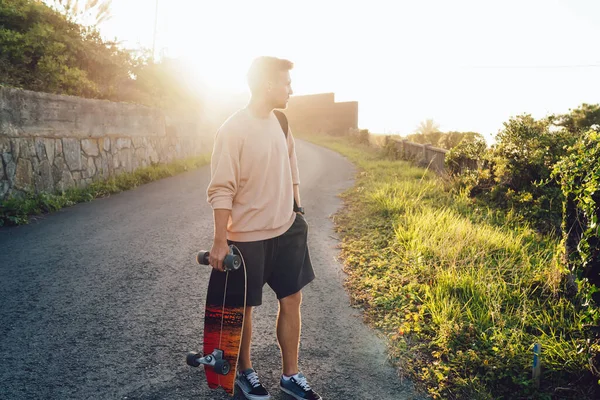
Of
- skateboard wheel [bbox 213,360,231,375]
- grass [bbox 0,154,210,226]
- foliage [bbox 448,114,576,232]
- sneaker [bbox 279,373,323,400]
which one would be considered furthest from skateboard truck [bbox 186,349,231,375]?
foliage [bbox 448,114,576,232]

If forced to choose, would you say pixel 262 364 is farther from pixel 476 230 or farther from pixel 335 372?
pixel 476 230

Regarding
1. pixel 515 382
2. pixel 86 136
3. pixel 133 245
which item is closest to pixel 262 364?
pixel 515 382

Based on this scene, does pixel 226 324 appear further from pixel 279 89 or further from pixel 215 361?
pixel 279 89

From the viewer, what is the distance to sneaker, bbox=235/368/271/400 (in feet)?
8.92

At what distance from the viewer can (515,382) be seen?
2.88 m

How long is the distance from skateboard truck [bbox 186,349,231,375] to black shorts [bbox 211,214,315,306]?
1.12ft

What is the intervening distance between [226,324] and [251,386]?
50 cm

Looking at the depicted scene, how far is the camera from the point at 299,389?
8.89 ft

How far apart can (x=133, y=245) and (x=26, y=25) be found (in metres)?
6.33

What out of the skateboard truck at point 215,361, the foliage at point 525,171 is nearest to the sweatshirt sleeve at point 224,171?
the skateboard truck at point 215,361

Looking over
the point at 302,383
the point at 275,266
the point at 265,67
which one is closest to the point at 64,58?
the point at 265,67

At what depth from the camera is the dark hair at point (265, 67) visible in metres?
2.58

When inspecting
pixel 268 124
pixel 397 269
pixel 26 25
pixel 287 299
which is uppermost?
pixel 26 25

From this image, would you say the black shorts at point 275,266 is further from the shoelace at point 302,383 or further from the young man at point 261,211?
the shoelace at point 302,383
